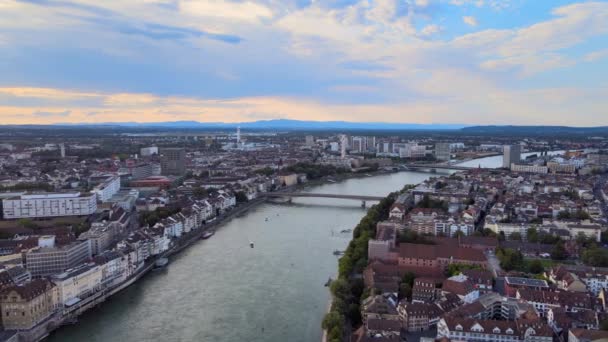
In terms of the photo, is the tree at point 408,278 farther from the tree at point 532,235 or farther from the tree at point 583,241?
the tree at point 583,241

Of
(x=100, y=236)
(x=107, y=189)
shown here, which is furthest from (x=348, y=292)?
(x=107, y=189)

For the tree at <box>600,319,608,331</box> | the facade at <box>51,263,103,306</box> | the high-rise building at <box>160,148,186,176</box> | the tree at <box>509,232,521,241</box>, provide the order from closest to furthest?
the tree at <box>600,319,608,331</box>, the facade at <box>51,263,103,306</box>, the tree at <box>509,232,521,241</box>, the high-rise building at <box>160,148,186,176</box>

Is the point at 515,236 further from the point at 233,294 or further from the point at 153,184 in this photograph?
the point at 153,184

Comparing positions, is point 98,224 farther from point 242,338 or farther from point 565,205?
point 565,205

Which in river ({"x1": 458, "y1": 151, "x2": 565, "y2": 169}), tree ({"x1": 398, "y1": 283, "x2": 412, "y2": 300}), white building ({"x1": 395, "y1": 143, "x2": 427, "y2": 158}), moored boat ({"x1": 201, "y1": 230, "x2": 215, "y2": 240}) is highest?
white building ({"x1": 395, "y1": 143, "x2": 427, "y2": 158})

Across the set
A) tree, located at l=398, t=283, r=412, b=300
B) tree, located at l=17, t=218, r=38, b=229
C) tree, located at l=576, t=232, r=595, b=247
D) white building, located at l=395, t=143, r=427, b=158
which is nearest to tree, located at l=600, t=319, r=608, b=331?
tree, located at l=398, t=283, r=412, b=300

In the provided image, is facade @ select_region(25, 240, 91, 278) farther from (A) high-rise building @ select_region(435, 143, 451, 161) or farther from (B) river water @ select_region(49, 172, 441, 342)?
(A) high-rise building @ select_region(435, 143, 451, 161)
